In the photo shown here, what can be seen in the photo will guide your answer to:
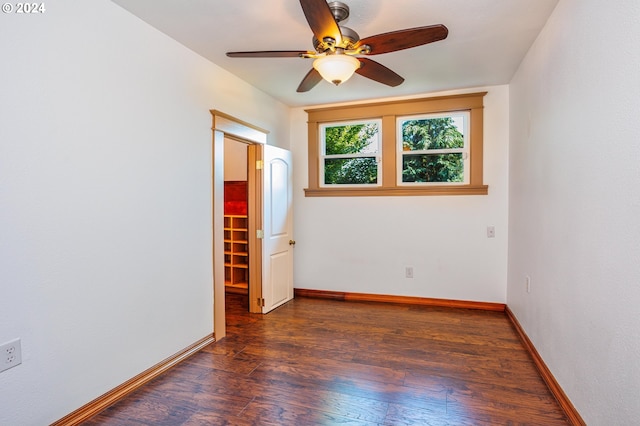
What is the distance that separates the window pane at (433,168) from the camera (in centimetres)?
417

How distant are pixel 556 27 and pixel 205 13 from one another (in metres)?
2.30

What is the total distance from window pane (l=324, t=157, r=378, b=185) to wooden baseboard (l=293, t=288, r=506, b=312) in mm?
1445

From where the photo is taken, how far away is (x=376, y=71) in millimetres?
2482

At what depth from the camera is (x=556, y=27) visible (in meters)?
2.28

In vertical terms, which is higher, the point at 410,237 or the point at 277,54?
the point at 277,54

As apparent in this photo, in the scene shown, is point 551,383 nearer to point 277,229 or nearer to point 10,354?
point 277,229

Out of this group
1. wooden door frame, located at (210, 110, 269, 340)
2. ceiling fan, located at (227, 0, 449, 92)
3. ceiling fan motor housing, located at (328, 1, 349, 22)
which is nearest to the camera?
ceiling fan, located at (227, 0, 449, 92)

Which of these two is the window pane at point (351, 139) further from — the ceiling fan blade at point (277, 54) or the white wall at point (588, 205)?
the ceiling fan blade at point (277, 54)

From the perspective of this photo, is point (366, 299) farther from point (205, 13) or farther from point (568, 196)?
point (205, 13)

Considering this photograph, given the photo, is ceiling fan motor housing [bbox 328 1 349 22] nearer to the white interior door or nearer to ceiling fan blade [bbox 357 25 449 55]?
ceiling fan blade [bbox 357 25 449 55]

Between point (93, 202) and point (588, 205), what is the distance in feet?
8.95

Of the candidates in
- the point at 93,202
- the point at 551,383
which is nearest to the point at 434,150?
the point at 551,383

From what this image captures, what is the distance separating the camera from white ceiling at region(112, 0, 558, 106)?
2.27 metres

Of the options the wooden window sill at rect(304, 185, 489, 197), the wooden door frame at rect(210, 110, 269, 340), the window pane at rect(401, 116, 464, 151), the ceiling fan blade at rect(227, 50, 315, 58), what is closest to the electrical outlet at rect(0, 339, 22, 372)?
the wooden door frame at rect(210, 110, 269, 340)
